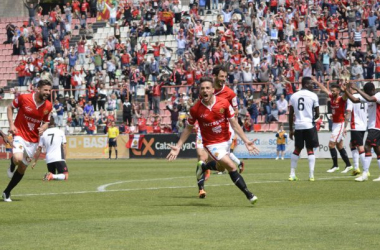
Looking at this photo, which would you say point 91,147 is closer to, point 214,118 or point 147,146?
point 147,146

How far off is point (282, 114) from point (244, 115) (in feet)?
6.30

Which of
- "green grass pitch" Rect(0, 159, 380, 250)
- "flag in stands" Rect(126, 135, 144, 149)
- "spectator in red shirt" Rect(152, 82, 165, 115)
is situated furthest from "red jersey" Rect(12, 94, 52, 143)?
"spectator in red shirt" Rect(152, 82, 165, 115)

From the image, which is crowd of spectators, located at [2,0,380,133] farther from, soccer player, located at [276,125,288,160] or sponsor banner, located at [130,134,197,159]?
soccer player, located at [276,125,288,160]

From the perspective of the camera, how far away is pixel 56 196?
56.9ft

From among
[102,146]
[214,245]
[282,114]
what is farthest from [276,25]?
[214,245]

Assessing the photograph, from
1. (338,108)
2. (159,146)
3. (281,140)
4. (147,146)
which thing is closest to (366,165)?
(338,108)

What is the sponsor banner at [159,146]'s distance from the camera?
141 feet

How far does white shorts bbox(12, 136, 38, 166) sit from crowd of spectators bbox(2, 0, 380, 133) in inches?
1019

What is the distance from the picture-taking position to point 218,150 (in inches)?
570

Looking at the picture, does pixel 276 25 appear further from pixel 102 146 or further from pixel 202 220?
pixel 202 220

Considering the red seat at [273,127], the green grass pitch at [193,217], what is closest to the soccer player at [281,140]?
the red seat at [273,127]

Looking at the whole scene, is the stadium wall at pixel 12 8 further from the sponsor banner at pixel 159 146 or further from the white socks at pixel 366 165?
the white socks at pixel 366 165

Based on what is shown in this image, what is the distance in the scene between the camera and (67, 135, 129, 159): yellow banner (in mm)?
45838

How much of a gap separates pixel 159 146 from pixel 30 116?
2830 cm
